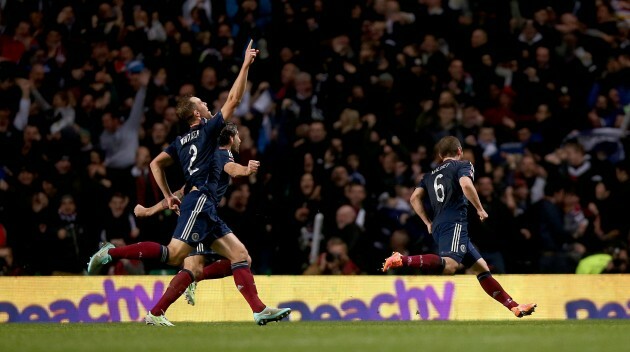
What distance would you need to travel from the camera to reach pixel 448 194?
467 inches

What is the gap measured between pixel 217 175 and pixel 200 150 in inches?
11.1

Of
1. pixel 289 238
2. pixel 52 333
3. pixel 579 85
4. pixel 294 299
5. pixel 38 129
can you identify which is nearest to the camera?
pixel 52 333

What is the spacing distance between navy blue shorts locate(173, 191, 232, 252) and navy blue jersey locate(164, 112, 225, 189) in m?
0.16

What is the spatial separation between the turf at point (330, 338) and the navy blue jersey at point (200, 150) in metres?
1.38

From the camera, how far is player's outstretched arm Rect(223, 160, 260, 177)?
9922 mm

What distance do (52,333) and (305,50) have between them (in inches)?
345

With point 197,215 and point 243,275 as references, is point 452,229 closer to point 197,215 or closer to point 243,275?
point 243,275

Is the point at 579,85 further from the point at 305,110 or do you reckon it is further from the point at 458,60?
the point at 305,110

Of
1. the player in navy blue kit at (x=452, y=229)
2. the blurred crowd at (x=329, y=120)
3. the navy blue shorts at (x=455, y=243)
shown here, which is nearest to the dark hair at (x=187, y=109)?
the player in navy blue kit at (x=452, y=229)

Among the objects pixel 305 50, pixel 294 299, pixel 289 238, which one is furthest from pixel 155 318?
pixel 305 50

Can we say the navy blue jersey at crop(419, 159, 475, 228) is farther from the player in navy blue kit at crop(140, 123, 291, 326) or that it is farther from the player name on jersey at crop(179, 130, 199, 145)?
the player name on jersey at crop(179, 130, 199, 145)

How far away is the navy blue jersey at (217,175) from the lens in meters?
10.8

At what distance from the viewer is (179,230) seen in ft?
34.8

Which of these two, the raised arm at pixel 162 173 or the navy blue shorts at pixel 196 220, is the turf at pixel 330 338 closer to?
the navy blue shorts at pixel 196 220
